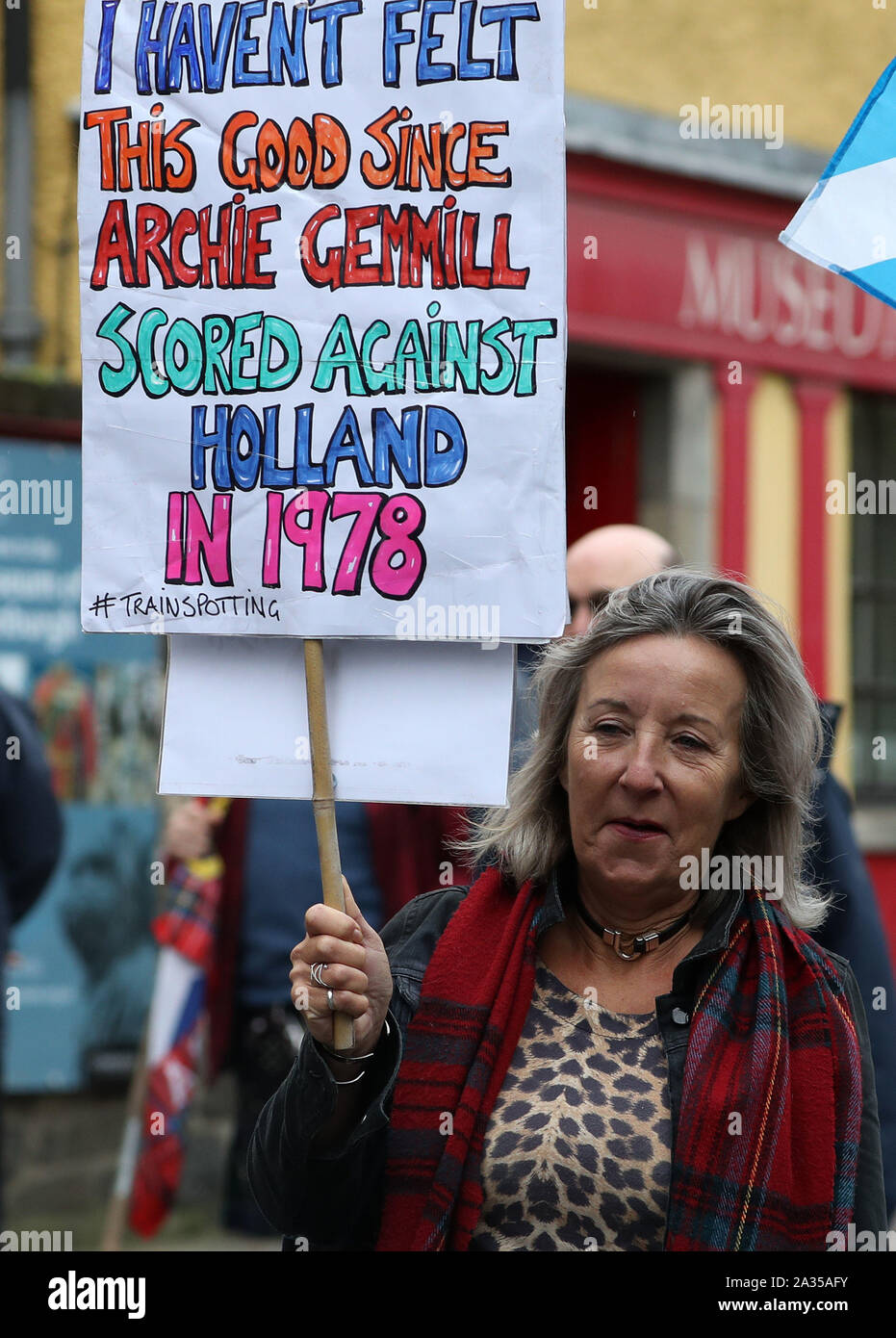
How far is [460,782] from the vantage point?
2285mm

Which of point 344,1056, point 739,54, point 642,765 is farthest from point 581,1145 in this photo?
point 739,54

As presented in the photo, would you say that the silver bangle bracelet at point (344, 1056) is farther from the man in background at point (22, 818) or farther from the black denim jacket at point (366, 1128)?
the man in background at point (22, 818)

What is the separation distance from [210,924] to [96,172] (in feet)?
9.96

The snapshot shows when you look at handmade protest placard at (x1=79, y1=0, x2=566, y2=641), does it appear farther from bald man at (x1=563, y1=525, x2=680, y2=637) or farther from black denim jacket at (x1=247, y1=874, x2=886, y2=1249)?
bald man at (x1=563, y1=525, x2=680, y2=637)

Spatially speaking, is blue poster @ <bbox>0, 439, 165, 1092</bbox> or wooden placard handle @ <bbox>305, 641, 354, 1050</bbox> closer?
wooden placard handle @ <bbox>305, 641, 354, 1050</bbox>

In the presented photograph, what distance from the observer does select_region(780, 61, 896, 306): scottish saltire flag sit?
8.28 ft

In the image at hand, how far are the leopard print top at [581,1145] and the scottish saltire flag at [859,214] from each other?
1.11 metres

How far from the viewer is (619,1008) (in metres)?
2.30

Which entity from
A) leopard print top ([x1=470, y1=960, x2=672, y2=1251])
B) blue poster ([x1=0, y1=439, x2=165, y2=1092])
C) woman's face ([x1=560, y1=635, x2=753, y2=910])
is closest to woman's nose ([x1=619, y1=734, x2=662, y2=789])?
woman's face ([x1=560, y1=635, x2=753, y2=910])

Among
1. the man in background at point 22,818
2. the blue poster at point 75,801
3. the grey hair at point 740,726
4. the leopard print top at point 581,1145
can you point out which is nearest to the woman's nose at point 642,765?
the grey hair at point 740,726

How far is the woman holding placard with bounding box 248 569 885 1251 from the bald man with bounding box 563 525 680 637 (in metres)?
1.31
